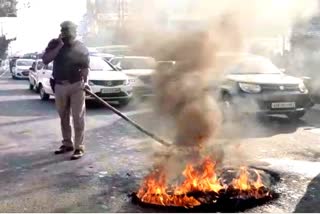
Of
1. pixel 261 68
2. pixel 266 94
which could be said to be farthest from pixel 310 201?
pixel 261 68

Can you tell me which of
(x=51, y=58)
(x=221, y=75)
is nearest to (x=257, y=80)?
(x=221, y=75)

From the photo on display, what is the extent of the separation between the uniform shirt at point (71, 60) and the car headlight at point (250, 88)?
4.41m

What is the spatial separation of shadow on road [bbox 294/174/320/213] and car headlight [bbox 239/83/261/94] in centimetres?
499

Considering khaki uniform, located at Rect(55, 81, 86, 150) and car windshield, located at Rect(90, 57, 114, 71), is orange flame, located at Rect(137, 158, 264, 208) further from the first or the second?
car windshield, located at Rect(90, 57, 114, 71)

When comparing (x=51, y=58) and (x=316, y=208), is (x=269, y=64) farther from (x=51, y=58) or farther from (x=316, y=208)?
(x=316, y=208)

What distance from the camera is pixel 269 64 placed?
473 inches

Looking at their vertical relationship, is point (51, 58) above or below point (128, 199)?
above

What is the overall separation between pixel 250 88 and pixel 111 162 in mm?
4596

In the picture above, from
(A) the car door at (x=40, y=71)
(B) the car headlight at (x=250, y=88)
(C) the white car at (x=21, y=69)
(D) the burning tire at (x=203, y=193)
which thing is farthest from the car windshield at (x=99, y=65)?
(C) the white car at (x=21, y=69)

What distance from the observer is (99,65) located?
1570 centimetres

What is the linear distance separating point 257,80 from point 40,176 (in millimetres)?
5949

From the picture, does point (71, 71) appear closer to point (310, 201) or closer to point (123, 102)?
point (310, 201)

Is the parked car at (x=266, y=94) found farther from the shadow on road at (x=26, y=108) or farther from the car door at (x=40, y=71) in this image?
the car door at (x=40, y=71)

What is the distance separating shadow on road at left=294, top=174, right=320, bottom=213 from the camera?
5.11 metres
